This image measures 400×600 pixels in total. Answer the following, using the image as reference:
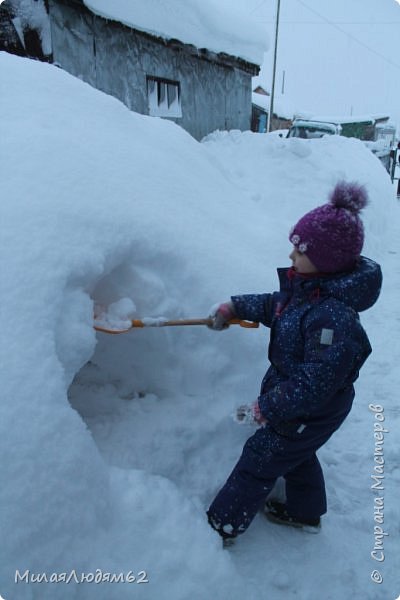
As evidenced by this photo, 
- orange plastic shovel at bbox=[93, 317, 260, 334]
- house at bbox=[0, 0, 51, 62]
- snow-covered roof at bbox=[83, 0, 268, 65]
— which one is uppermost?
snow-covered roof at bbox=[83, 0, 268, 65]

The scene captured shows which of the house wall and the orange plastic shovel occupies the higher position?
the house wall

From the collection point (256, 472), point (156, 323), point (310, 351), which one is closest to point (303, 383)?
point (310, 351)

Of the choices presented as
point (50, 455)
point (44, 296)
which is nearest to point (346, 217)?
point (44, 296)

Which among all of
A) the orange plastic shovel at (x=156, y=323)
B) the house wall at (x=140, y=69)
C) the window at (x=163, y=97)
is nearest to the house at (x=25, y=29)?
the house wall at (x=140, y=69)

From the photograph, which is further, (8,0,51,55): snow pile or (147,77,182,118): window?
(147,77,182,118): window

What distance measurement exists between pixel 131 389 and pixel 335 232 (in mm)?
1139

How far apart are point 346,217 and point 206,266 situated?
2.49 feet

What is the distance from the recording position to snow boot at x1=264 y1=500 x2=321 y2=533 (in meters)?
1.78

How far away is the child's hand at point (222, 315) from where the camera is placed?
1.84 m

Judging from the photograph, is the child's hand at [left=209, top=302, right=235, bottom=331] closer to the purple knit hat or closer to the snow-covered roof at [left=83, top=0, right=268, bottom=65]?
the purple knit hat

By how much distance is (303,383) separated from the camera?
1.46 meters

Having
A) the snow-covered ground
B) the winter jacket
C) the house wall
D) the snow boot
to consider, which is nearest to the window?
the house wall

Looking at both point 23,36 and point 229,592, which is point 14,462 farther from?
point 23,36

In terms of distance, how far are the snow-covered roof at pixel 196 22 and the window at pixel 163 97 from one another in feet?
2.03
